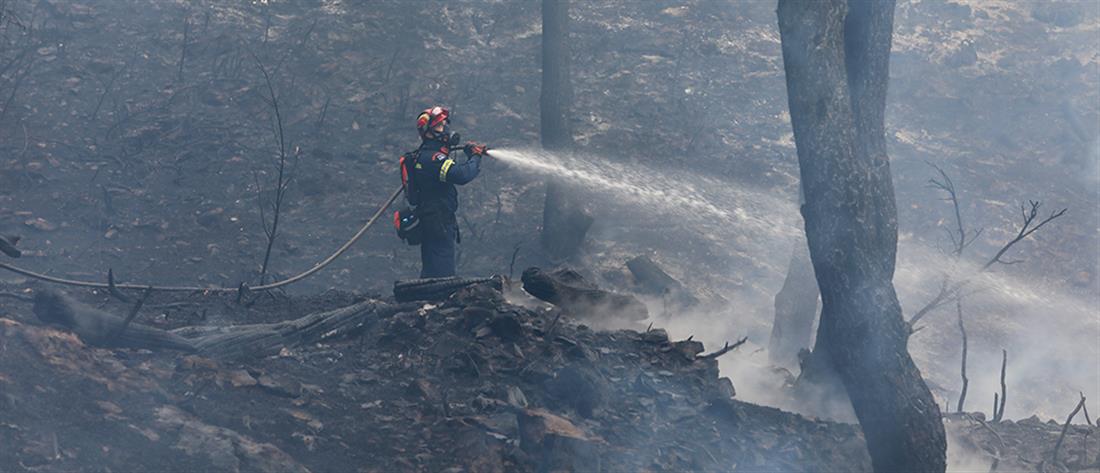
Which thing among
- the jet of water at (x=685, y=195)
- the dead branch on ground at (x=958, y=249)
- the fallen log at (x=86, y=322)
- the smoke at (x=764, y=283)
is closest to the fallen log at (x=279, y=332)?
the fallen log at (x=86, y=322)

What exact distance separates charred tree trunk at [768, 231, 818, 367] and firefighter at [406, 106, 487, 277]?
434 centimetres

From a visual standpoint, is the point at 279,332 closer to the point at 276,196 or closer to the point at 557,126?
the point at 276,196

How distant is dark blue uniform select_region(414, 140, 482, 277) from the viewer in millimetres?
9047

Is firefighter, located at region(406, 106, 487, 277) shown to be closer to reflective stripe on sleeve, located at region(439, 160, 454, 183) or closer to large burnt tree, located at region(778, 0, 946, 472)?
reflective stripe on sleeve, located at region(439, 160, 454, 183)

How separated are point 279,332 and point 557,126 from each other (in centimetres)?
749

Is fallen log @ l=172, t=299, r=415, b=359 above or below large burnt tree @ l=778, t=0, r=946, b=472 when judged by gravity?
below

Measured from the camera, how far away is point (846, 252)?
6449 millimetres

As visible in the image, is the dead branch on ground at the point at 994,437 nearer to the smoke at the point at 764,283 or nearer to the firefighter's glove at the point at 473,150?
the smoke at the point at 764,283

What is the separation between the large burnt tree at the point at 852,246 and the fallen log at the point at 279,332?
11.3 ft

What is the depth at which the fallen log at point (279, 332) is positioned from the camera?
275 inches

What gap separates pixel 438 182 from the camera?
937 cm

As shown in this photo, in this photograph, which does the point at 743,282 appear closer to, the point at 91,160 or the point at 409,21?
the point at 409,21

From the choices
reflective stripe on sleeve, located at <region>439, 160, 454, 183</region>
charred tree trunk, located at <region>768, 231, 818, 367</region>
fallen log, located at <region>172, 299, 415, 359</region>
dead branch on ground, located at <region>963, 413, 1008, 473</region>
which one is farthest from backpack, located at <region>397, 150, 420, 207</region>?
dead branch on ground, located at <region>963, 413, 1008, 473</region>

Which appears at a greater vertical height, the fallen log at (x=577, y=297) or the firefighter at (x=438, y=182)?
the firefighter at (x=438, y=182)
